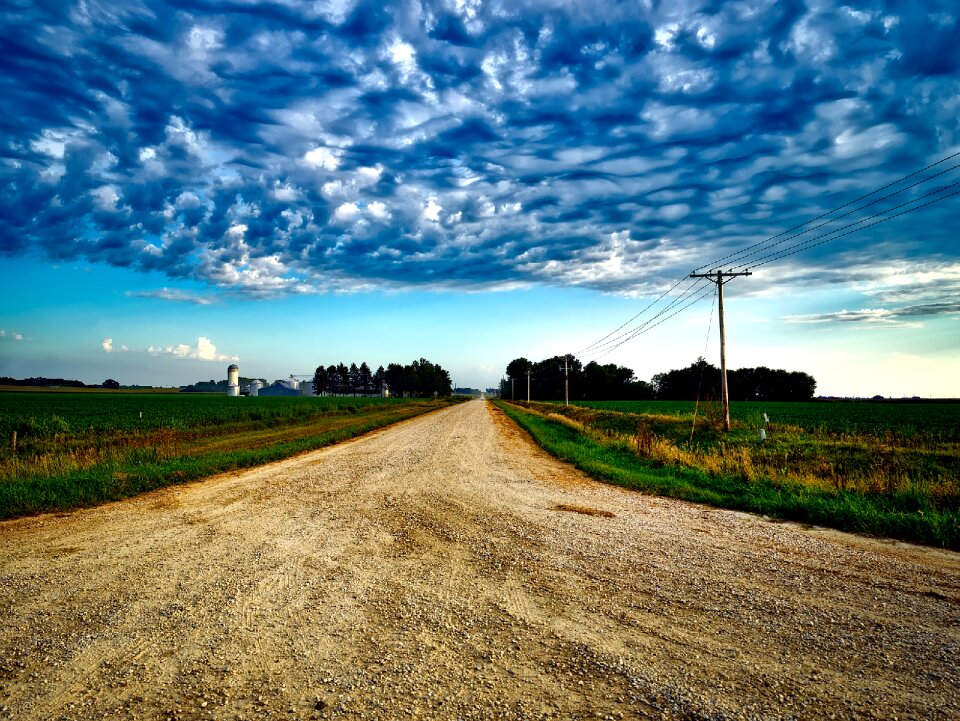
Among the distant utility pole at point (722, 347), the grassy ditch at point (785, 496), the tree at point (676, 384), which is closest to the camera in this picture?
the grassy ditch at point (785, 496)

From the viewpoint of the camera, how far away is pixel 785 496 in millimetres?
10758

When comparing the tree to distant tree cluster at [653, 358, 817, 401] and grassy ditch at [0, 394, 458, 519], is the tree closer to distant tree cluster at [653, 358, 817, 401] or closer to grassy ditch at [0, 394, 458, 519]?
distant tree cluster at [653, 358, 817, 401]

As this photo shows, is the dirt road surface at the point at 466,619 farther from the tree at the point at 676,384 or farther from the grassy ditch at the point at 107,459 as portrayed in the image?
the tree at the point at 676,384

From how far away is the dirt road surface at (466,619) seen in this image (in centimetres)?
358

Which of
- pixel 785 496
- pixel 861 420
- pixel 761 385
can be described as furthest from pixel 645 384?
pixel 785 496

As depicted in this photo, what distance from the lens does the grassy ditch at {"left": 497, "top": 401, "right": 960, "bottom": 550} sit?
8359mm

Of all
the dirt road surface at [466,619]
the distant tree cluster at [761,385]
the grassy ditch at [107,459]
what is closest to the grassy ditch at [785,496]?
the dirt road surface at [466,619]

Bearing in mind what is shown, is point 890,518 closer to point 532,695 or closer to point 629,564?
point 629,564

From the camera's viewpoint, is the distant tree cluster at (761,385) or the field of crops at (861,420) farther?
the distant tree cluster at (761,385)

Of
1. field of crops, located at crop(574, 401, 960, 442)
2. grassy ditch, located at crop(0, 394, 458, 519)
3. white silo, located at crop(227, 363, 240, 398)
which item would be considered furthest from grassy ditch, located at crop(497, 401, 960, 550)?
white silo, located at crop(227, 363, 240, 398)

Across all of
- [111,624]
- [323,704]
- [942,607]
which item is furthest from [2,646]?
[942,607]

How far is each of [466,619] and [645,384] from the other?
513 feet

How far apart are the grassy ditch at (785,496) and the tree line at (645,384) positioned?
114407mm

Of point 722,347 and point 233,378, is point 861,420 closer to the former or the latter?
point 722,347
